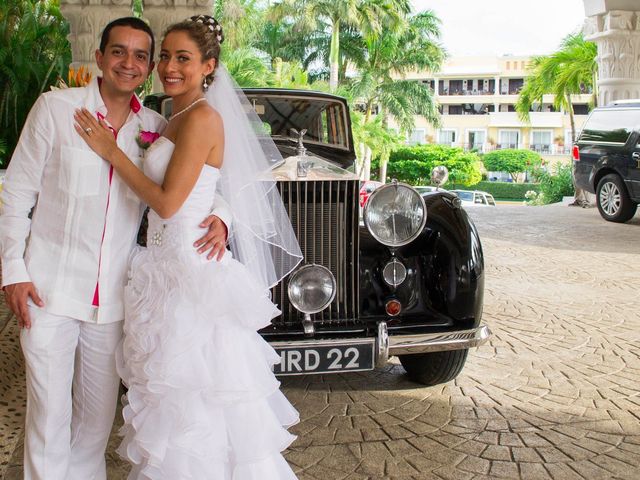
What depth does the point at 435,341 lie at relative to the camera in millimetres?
3527

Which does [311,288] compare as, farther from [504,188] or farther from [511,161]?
[511,161]

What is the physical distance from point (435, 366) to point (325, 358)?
0.93m

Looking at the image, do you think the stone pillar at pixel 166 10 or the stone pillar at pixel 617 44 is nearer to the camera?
the stone pillar at pixel 166 10

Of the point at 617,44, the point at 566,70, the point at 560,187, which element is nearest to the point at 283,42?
the point at 566,70

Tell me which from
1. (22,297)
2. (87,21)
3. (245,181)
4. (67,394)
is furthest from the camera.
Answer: (87,21)

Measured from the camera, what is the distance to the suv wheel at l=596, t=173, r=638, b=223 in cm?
1176

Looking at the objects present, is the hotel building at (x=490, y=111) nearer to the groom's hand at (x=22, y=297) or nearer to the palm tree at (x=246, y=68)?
the palm tree at (x=246, y=68)

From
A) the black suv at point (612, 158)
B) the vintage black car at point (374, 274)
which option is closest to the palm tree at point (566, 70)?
the black suv at point (612, 158)

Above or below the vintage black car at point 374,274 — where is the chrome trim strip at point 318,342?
below

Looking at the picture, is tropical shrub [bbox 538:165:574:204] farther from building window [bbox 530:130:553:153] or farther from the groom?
building window [bbox 530:130:553:153]

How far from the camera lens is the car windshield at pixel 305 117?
15.2 ft

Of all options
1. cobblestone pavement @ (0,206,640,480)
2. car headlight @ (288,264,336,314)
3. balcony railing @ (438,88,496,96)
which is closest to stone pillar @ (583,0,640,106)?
cobblestone pavement @ (0,206,640,480)

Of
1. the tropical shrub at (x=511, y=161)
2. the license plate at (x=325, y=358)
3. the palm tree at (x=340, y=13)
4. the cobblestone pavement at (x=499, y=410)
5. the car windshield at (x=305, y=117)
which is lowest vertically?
the cobblestone pavement at (x=499, y=410)

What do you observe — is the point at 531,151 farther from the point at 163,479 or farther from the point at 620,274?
the point at 163,479
